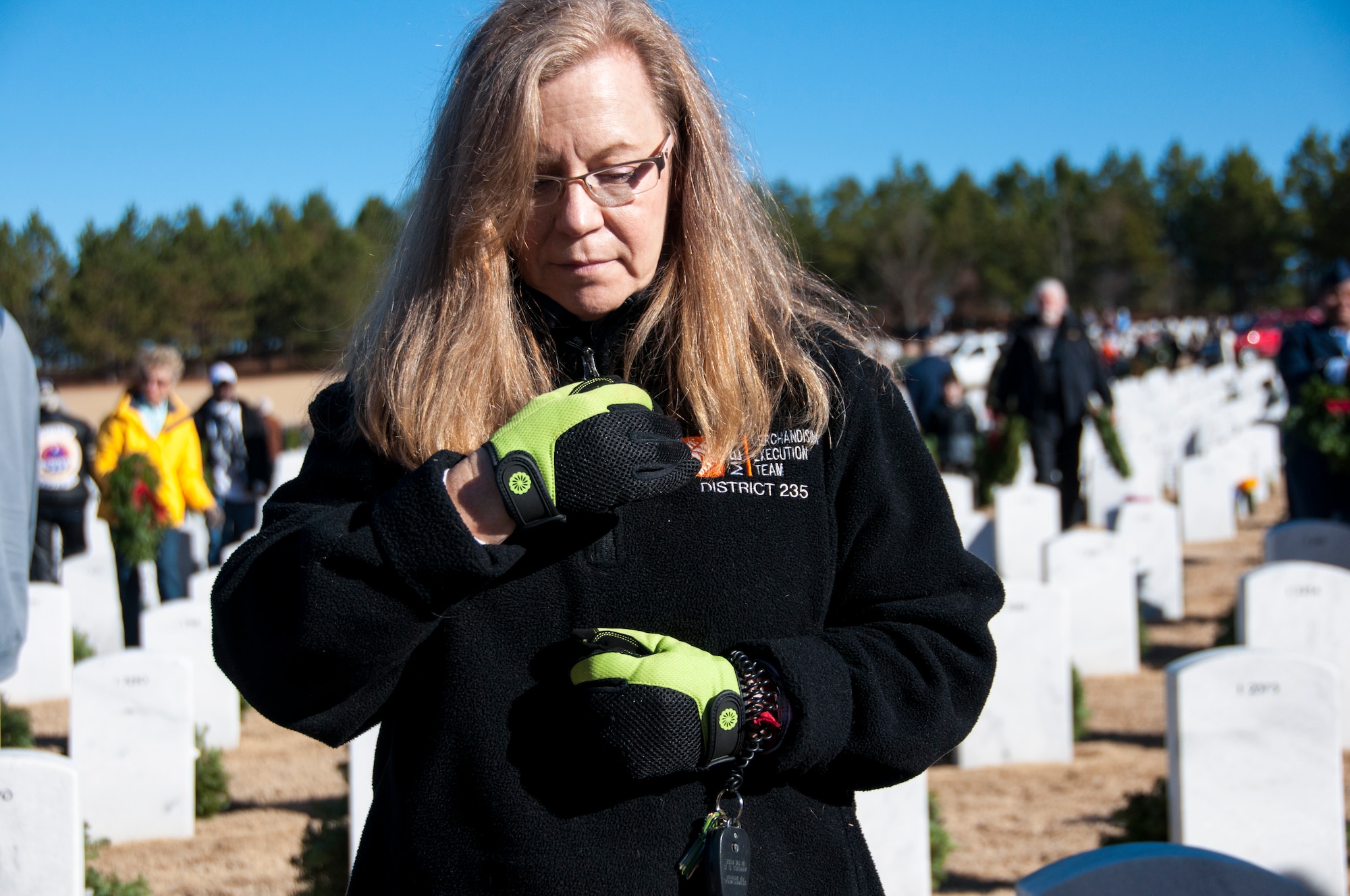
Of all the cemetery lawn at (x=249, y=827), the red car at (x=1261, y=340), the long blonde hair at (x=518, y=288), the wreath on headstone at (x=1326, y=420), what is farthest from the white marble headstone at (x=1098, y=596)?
the red car at (x=1261, y=340)

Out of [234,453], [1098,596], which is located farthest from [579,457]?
[234,453]

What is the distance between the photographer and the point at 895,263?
82812mm

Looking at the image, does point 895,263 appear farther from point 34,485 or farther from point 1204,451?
point 34,485

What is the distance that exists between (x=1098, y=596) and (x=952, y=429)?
19.3ft

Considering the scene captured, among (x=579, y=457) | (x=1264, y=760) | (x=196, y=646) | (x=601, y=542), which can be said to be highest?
(x=579, y=457)

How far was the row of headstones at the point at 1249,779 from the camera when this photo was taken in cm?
390

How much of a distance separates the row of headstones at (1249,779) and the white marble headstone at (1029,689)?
162 cm

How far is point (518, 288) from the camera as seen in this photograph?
5.43 feet

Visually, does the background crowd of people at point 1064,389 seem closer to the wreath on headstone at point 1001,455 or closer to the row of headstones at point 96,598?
the wreath on headstone at point 1001,455

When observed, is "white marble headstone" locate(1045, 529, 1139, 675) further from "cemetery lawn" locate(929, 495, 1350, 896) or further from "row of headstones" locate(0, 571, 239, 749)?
"row of headstones" locate(0, 571, 239, 749)

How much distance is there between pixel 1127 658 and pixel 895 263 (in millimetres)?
77975

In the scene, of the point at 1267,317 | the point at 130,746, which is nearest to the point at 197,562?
the point at 130,746

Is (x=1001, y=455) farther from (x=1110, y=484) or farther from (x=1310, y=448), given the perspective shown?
(x=1310, y=448)

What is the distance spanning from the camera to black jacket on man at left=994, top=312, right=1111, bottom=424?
988 centimetres
